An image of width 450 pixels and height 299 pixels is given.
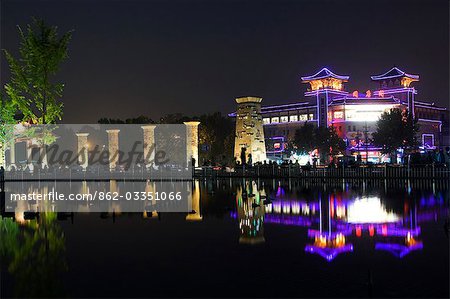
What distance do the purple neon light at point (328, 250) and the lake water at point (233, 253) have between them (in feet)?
0.07

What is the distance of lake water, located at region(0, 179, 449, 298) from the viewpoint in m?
8.26

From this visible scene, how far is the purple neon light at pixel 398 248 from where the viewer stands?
424 inches

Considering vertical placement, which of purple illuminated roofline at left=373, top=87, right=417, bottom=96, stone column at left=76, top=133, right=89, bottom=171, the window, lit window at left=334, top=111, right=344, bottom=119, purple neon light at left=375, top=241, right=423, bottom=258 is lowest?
purple neon light at left=375, top=241, right=423, bottom=258

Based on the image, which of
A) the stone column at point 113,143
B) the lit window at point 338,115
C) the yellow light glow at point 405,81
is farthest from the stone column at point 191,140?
the yellow light glow at point 405,81

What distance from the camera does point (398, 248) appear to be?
37.0ft

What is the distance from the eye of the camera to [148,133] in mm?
51844

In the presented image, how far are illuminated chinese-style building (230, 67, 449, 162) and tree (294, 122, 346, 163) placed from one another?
5.16 meters

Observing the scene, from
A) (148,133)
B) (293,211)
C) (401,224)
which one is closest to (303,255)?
(401,224)

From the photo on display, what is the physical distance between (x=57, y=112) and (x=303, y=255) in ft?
69.0

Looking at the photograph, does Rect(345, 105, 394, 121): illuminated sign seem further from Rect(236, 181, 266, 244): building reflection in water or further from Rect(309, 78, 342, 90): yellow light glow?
Rect(236, 181, 266, 244): building reflection in water

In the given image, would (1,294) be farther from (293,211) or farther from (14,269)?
(293,211)

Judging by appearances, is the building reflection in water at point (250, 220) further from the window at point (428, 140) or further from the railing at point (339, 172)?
the window at point (428, 140)

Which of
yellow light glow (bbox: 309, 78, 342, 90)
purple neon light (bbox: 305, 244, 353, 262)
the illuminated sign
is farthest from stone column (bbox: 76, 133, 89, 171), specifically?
yellow light glow (bbox: 309, 78, 342, 90)

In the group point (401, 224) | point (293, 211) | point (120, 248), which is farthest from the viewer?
point (293, 211)
